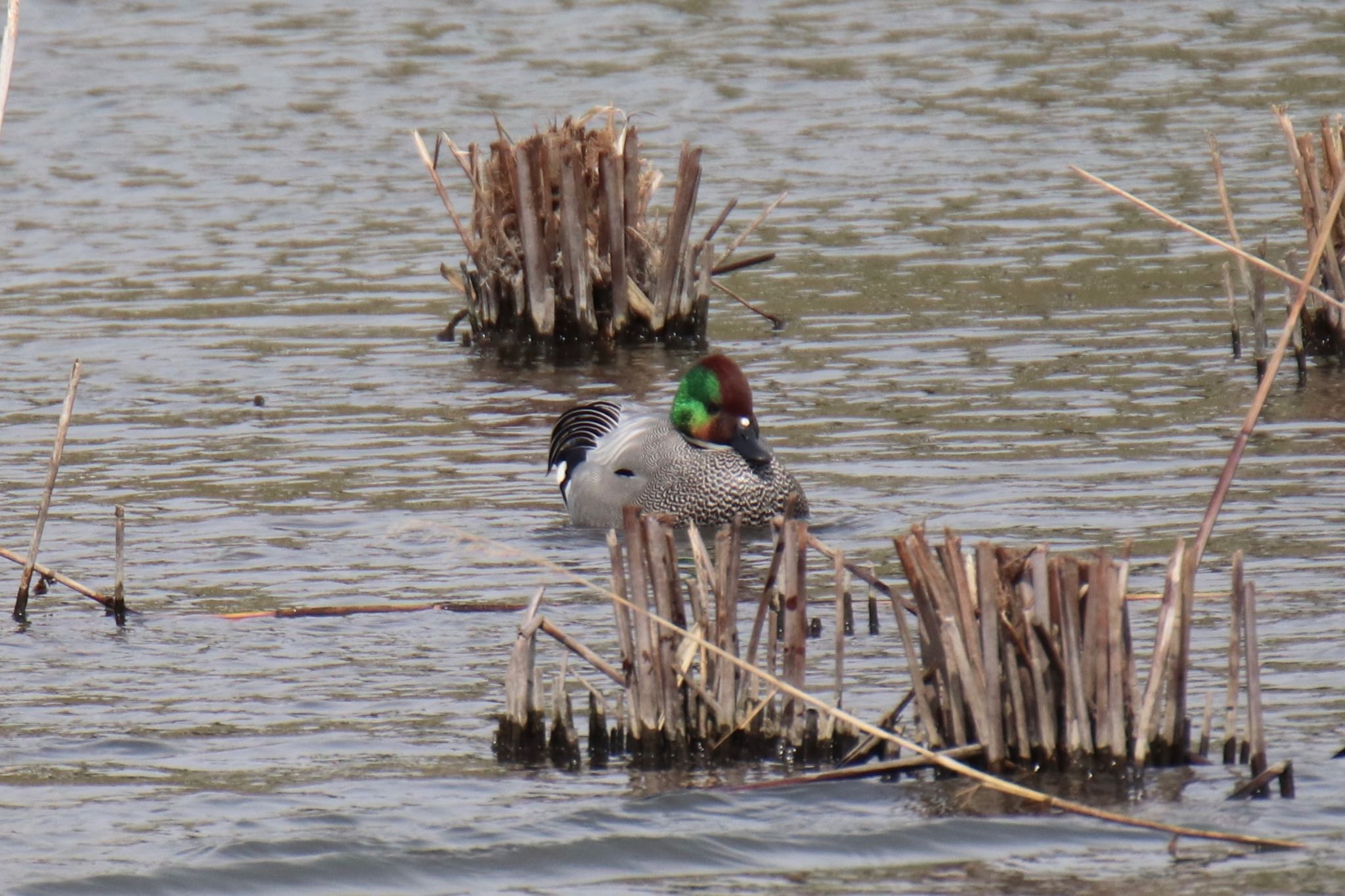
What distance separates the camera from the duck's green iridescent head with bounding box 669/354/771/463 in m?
9.14

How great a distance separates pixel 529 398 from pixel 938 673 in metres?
6.32

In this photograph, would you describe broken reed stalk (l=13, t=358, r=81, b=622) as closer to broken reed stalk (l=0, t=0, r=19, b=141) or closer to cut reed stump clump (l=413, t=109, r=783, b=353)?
broken reed stalk (l=0, t=0, r=19, b=141)

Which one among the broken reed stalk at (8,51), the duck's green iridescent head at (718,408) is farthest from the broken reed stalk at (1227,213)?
the broken reed stalk at (8,51)

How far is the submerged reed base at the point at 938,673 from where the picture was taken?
203 inches

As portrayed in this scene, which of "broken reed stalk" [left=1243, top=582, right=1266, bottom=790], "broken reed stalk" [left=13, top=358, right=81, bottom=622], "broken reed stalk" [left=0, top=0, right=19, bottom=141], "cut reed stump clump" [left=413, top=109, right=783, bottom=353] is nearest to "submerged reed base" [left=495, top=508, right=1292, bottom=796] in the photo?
"broken reed stalk" [left=1243, top=582, right=1266, bottom=790]

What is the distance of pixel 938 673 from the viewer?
536cm

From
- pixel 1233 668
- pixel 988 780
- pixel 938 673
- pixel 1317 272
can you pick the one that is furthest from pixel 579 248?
pixel 988 780

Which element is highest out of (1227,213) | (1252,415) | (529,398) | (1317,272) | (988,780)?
(1227,213)

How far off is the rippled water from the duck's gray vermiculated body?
0.24 metres

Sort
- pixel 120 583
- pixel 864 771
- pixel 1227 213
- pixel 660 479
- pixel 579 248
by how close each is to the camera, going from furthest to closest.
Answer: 1. pixel 579 248
2. pixel 660 479
3. pixel 120 583
4. pixel 1227 213
5. pixel 864 771

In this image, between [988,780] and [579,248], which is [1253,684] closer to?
[988,780]

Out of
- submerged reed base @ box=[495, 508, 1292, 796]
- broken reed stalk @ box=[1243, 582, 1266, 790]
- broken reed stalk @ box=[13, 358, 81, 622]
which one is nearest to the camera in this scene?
broken reed stalk @ box=[1243, 582, 1266, 790]

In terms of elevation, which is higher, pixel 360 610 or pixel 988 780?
pixel 988 780

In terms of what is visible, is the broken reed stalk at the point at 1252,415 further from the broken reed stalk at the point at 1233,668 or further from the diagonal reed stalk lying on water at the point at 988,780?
the diagonal reed stalk lying on water at the point at 988,780
